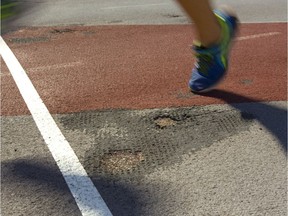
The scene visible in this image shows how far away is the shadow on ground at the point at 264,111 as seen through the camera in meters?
3.86

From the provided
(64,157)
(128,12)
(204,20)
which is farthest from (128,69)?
(128,12)

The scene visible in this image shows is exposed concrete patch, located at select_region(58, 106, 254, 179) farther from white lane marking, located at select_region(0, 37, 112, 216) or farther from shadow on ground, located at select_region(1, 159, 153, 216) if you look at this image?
shadow on ground, located at select_region(1, 159, 153, 216)

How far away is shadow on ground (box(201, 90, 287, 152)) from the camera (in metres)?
3.86

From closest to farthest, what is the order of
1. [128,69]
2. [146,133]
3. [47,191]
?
[47,191] < [146,133] < [128,69]

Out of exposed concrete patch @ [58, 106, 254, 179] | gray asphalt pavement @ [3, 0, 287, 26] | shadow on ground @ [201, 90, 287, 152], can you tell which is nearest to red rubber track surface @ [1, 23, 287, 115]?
shadow on ground @ [201, 90, 287, 152]

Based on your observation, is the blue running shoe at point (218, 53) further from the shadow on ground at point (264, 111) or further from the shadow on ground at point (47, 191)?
the shadow on ground at point (264, 111)

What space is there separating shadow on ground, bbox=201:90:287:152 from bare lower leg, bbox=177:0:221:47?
1.38 metres

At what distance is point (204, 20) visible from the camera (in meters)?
2.46

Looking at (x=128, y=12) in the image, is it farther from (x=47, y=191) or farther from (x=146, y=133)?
(x=47, y=191)

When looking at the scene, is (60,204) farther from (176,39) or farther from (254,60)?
(176,39)

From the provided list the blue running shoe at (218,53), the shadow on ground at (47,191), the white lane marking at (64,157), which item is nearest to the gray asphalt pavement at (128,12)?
the white lane marking at (64,157)

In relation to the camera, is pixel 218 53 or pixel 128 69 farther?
pixel 128 69

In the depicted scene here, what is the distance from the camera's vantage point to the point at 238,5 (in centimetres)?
1068

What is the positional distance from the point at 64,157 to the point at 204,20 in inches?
60.8
